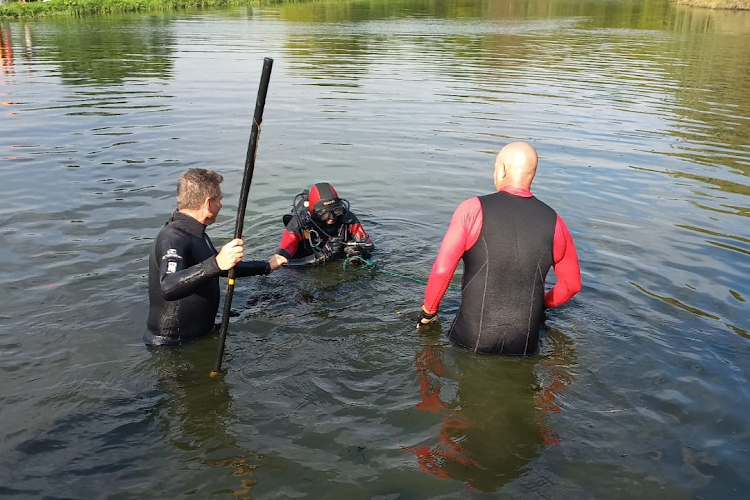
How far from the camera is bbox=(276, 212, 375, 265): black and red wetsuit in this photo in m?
7.98

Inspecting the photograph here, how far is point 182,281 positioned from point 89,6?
5181cm

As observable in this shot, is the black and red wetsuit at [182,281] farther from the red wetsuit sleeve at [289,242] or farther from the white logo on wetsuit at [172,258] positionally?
the red wetsuit sleeve at [289,242]

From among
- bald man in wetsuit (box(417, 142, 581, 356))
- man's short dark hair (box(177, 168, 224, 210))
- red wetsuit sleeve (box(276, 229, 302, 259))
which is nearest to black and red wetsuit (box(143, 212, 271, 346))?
man's short dark hair (box(177, 168, 224, 210))

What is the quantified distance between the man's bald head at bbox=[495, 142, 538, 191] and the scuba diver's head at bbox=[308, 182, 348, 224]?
3.04 meters

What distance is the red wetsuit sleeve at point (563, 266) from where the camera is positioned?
5152 millimetres

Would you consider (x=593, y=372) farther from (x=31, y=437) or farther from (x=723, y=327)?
(x=31, y=437)

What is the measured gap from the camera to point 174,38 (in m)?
32.6

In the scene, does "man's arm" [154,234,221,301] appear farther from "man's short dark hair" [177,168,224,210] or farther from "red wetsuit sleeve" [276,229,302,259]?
"red wetsuit sleeve" [276,229,302,259]

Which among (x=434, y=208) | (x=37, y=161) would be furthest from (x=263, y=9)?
(x=434, y=208)

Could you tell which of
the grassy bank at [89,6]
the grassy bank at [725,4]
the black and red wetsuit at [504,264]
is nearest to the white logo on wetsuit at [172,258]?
the black and red wetsuit at [504,264]

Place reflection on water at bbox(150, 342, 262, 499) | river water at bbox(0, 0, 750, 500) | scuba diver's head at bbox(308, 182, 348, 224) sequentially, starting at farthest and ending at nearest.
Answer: scuba diver's head at bbox(308, 182, 348, 224) → river water at bbox(0, 0, 750, 500) → reflection on water at bbox(150, 342, 262, 499)

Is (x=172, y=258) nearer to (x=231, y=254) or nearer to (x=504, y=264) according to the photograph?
(x=231, y=254)

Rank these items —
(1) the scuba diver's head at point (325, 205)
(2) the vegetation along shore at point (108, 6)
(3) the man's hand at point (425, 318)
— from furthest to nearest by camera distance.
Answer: (2) the vegetation along shore at point (108, 6)
(1) the scuba diver's head at point (325, 205)
(3) the man's hand at point (425, 318)

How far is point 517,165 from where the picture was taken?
16.6 feet
